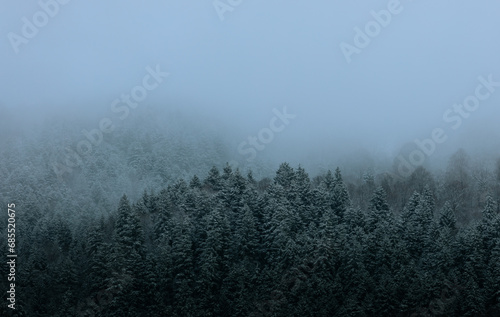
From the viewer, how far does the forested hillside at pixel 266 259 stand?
7106 cm

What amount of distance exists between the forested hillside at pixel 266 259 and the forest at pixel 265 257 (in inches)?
5.6

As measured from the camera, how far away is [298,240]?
78.2 m

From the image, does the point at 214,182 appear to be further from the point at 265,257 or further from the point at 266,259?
the point at 266,259

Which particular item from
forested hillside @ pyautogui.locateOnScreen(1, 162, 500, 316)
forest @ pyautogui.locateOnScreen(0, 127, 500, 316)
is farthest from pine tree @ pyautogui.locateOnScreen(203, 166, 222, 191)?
forested hillside @ pyautogui.locateOnScreen(1, 162, 500, 316)

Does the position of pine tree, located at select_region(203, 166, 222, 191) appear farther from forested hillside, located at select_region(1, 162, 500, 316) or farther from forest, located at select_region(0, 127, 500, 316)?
forested hillside, located at select_region(1, 162, 500, 316)

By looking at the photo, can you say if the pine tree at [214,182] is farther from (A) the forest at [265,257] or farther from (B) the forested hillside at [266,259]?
(B) the forested hillside at [266,259]

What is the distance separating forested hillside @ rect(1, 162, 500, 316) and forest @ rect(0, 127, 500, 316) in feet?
0.47

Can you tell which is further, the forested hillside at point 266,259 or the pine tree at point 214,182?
the pine tree at point 214,182

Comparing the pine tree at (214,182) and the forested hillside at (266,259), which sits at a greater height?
the pine tree at (214,182)

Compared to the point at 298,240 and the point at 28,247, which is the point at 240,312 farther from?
the point at 28,247

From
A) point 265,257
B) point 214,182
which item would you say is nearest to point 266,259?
point 265,257

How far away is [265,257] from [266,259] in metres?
0.27

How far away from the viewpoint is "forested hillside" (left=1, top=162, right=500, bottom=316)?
7106 centimetres

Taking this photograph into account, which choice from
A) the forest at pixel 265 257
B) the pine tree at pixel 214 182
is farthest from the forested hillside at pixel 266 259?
the pine tree at pixel 214 182
